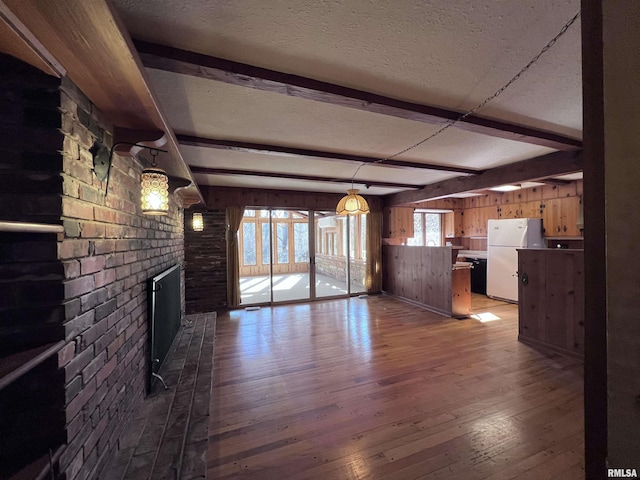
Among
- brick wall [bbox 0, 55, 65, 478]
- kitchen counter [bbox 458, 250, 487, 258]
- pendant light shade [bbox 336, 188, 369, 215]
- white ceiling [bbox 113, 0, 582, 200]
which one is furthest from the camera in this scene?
kitchen counter [bbox 458, 250, 487, 258]

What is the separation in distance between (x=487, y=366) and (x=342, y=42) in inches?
130

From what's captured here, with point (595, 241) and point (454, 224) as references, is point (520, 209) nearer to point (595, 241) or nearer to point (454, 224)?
point (454, 224)

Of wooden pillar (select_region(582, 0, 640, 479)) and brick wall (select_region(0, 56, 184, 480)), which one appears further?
brick wall (select_region(0, 56, 184, 480))

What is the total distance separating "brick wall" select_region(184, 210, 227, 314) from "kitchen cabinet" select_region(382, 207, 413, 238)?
12.6 ft

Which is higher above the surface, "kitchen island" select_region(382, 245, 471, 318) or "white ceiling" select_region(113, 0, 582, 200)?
"white ceiling" select_region(113, 0, 582, 200)

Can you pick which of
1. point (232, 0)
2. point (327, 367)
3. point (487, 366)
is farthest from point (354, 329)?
point (232, 0)

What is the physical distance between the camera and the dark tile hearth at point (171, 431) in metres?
1.32

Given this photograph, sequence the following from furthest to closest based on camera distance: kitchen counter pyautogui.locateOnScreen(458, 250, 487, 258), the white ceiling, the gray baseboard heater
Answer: kitchen counter pyautogui.locateOnScreen(458, 250, 487, 258) → the gray baseboard heater → the white ceiling

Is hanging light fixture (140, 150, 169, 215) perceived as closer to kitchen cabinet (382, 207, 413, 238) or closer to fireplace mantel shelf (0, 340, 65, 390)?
fireplace mantel shelf (0, 340, 65, 390)

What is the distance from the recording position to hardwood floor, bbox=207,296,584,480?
64.0 inches

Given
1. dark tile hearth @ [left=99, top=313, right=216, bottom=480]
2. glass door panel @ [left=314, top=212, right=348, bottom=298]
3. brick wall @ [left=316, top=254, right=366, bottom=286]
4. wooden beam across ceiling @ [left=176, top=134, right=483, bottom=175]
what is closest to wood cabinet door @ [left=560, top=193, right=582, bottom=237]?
wooden beam across ceiling @ [left=176, top=134, right=483, bottom=175]

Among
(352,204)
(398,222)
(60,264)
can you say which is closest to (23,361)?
(60,264)

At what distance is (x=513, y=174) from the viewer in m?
3.65

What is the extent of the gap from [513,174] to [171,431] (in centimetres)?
468
